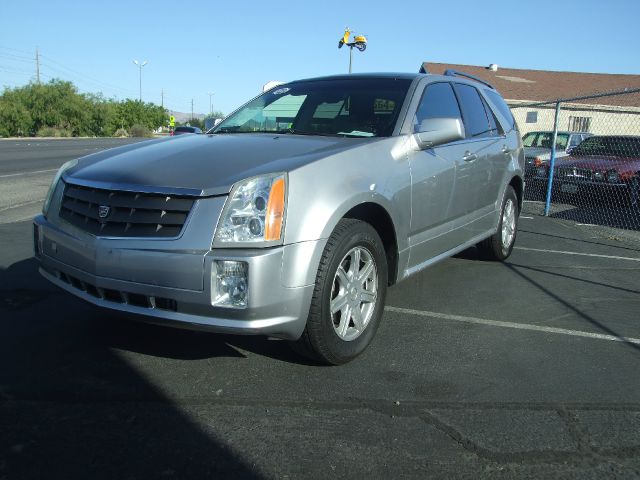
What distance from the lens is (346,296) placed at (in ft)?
11.4

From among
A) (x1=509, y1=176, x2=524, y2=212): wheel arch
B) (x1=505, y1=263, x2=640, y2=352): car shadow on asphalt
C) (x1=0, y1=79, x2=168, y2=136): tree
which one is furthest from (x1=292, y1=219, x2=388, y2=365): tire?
(x1=0, y1=79, x2=168, y2=136): tree

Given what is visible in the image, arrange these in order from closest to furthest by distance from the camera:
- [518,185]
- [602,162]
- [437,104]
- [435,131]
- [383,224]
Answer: [383,224], [435,131], [437,104], [518,185], [602,162]

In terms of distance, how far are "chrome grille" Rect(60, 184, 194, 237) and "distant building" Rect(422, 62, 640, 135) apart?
2692 centimetres

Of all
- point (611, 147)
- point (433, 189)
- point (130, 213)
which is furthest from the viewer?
point (611, 147)

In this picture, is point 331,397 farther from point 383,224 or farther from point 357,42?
point 357,42

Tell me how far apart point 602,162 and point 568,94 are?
2460 centimetres

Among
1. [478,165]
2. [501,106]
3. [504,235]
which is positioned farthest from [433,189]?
[501,106]

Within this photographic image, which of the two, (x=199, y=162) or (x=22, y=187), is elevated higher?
(x=199, y=162)

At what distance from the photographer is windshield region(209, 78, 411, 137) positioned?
4.26 metres

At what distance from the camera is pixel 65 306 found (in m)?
4.42

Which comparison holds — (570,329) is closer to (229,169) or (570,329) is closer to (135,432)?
(229,169)

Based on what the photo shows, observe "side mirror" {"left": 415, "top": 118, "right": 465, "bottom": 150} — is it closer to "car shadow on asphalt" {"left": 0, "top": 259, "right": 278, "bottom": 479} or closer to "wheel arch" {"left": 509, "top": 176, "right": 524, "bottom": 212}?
"car shadow on asphalt" {"left": 0, "top": 259, "right": 278, "bottom": 479}

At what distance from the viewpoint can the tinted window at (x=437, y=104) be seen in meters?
4.42

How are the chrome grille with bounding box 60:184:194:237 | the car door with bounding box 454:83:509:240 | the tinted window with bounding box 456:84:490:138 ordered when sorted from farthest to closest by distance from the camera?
the tinted window with bounding box 456:84:490:138 → the car door with bounding box 454:83:509:240 → the chrome grille with bounding box 60:184:194:237
